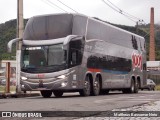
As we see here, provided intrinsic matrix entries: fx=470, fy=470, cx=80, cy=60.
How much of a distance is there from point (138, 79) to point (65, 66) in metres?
12.3

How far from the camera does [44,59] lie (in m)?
21.8

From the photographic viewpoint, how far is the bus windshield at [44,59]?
21556 mm

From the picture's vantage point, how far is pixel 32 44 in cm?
2217

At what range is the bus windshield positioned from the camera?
70.7 feet

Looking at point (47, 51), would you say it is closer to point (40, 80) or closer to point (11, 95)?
point (40, 80)

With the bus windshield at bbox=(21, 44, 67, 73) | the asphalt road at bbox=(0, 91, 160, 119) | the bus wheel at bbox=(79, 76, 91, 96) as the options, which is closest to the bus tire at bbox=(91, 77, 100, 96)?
the bus wheel at bbox=(79, 76, 91, 96)

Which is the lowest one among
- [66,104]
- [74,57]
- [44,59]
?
[66,104]

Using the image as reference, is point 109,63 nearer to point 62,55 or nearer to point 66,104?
point 62,55

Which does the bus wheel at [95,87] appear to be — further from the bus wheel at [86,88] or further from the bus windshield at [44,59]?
the bus windshield at [44,59]

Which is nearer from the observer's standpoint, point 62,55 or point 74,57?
point 62,55

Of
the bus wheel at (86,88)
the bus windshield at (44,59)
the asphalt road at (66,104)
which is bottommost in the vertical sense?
the asphalt road at (66,104)

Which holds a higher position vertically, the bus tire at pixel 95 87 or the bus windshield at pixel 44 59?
the bus windshield at pixel 44 59

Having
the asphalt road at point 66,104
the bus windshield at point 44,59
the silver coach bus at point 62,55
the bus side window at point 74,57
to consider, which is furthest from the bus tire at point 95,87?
the asphalt road at point 66,104

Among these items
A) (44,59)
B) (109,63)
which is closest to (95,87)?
(109,63)
